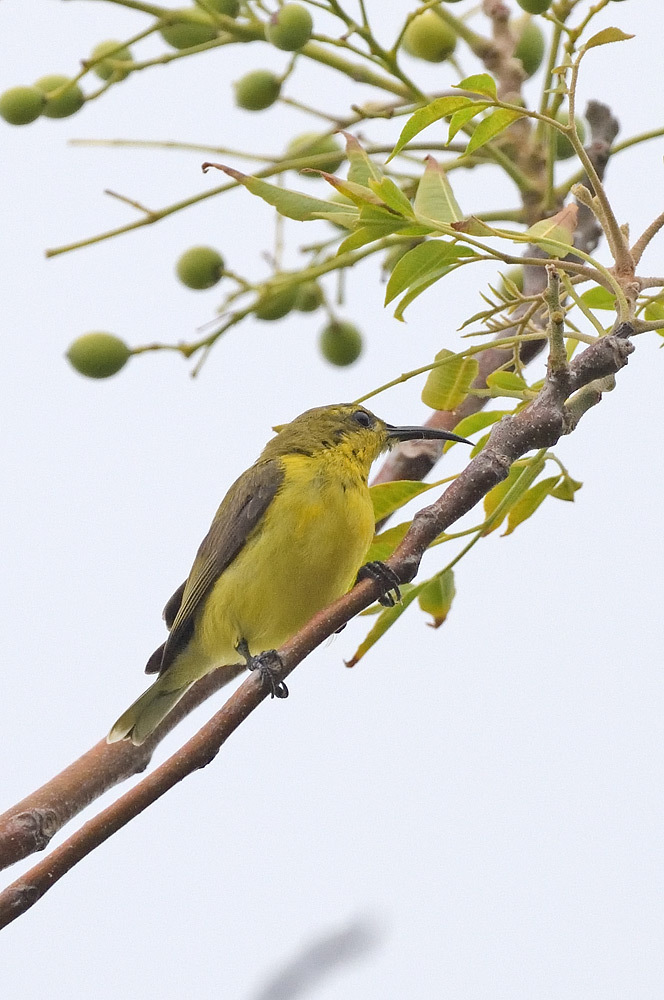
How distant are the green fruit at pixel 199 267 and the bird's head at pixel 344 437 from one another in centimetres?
53

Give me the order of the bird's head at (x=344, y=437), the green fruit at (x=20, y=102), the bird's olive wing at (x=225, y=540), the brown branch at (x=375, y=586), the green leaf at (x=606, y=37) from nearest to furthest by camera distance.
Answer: the brown branch at (x=375, y=586), the green leaf at (x=606, y=37), the green fruit at (x=20, y=102), the bird's olive wing at (x=225, y=540), the bird's head at (x=344, y=437)

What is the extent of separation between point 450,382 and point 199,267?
1195 mm

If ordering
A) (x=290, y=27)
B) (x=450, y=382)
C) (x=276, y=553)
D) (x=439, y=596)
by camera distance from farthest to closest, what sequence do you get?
1. (x=276, y=553)
2. (x=290, y=27)
3. (x=450, y=382)
4. (x=439, y=596)

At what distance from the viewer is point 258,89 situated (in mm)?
3432

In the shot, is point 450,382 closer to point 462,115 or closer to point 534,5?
point 462,115

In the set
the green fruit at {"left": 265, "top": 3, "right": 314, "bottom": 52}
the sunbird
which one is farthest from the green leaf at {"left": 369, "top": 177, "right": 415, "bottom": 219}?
the sunbird

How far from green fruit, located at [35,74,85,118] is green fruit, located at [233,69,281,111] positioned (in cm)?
45

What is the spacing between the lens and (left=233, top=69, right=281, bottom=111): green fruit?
3428mm

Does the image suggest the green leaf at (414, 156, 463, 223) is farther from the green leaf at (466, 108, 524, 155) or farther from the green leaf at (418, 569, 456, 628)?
the green leaf at (418, 569, 456, 628)

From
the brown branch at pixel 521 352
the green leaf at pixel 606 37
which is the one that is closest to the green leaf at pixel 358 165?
the green leaf at pixel 606 37

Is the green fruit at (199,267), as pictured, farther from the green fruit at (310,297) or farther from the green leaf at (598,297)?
the green leaf at (598,297)

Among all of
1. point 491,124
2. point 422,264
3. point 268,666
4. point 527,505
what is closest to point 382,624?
point 268,666

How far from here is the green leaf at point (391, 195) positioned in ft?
6.25

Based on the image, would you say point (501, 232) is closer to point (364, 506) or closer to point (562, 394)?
point (562, 394)
